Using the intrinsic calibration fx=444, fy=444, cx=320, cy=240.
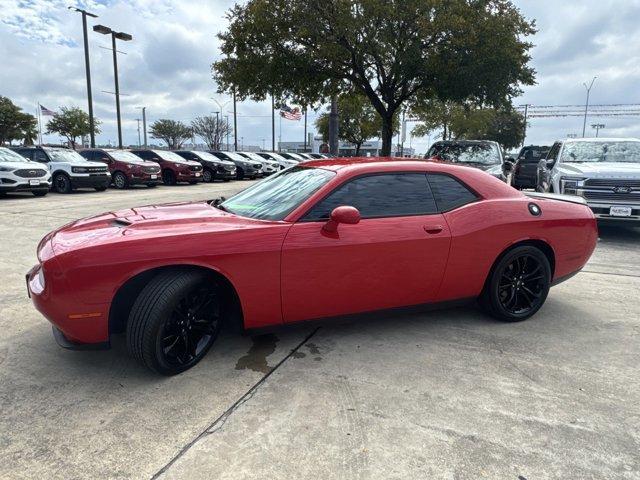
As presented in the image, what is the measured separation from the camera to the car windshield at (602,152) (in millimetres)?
8156

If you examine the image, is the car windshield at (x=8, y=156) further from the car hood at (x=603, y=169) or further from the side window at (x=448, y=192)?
the car hood at (x=603, y=169)

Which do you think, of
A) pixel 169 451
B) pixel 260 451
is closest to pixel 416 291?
pixel 260 451

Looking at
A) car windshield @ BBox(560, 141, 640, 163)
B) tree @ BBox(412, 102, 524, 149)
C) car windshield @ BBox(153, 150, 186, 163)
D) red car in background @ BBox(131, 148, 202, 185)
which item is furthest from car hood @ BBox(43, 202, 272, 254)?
tree @ BBox(412, 102, 524, 149)

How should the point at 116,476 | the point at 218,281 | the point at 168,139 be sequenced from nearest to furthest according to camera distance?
the point at 116,476 → the point at 218,281 → the point at 168,139

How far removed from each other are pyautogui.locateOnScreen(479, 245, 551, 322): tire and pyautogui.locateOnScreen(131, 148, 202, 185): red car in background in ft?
55.9

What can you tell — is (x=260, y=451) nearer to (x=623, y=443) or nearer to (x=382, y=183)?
(x=623, y=443)

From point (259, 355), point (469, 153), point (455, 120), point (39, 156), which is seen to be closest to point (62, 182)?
point (39, 156)

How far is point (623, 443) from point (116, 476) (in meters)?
2.51

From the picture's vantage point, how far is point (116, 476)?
2.02 m

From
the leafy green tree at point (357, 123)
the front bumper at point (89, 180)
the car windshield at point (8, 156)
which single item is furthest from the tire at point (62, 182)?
the leafy green tree at point (357, 123)

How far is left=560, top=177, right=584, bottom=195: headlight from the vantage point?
24.2 ft

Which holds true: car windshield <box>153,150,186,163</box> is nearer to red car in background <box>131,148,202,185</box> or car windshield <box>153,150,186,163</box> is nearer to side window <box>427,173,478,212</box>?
red car in background <box>131,148,202,185</box>

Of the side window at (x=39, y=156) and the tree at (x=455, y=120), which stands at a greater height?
the tree at (x=455, y=120)

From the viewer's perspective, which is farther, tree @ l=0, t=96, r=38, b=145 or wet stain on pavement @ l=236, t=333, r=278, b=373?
tree @ l=0, t=96, r=38, b=145
